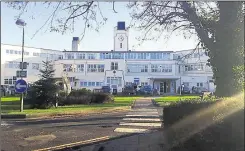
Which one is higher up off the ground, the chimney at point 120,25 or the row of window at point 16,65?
the row of window at point 16,65

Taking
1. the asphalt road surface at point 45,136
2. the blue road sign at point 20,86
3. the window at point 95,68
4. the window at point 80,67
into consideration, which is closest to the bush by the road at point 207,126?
the asphalt road surface at point 45,136

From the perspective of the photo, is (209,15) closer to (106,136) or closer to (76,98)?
(106,136)

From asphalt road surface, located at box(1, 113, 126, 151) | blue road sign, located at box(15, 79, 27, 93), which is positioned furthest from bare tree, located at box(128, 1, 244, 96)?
blue road sign, located at box(15, 79, 27, 93)

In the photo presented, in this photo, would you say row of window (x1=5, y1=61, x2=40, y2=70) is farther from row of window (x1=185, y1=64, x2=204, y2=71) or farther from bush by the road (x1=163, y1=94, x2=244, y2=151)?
bush by the road (x1=163, y1=94, x2=244, y2=151)

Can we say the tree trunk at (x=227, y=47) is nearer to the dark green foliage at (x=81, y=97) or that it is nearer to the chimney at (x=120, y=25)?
the chimney at (x=120, y=25)

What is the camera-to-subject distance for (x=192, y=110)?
6.66m

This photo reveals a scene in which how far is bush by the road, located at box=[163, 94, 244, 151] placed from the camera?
14.4 ft

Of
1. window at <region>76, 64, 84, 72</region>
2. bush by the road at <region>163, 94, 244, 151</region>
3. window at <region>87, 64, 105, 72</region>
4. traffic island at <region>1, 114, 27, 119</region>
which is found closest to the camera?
bush by the road at <region>163, 94, 244, 151</region>

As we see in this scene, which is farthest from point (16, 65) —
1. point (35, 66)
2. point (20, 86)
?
point (20, 86)

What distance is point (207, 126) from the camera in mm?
5500

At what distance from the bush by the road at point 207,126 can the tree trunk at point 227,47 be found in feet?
3.57

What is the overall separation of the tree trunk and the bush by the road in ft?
3.57

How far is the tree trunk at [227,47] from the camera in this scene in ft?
21.9

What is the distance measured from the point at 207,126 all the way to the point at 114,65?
70.2ft
